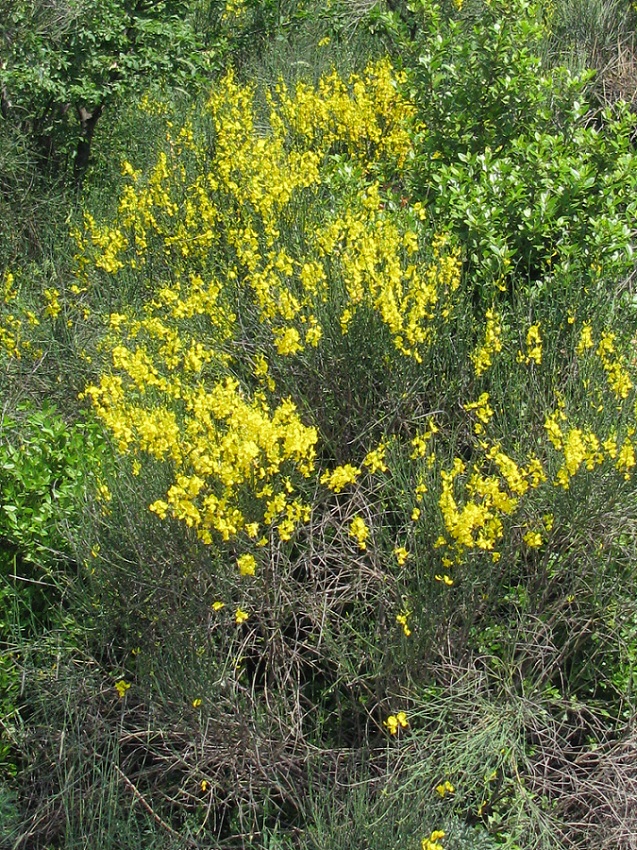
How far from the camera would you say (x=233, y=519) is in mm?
2709

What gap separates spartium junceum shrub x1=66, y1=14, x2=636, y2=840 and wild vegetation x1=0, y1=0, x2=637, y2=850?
17 millimetres

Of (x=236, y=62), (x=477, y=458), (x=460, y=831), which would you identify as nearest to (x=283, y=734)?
(x=460, y=831)

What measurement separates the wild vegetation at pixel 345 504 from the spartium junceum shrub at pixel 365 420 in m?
0.02

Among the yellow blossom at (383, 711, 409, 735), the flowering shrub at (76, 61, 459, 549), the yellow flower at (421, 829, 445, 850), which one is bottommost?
the yellow flower at (421, 829, 445, 850)

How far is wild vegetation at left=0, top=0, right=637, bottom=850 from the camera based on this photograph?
2768 millimetres

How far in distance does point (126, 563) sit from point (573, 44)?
4.55 meters

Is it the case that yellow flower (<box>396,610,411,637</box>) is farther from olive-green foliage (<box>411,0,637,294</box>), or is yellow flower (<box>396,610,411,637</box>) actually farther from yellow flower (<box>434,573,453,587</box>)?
olive-green foliage (<box>411,0,637,294</box>)

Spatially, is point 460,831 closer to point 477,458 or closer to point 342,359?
point 477,458

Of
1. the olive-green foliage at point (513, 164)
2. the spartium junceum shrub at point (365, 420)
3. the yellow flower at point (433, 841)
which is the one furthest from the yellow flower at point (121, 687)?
the olive-green foliage at point (513, 164)

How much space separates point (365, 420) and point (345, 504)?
0.34 metres

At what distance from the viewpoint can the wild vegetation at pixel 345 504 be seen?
2768mm

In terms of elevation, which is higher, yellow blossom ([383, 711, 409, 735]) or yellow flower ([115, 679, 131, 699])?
yellow flower ([115, 679, 131, 699])

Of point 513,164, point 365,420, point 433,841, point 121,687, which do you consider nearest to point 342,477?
point 365,420

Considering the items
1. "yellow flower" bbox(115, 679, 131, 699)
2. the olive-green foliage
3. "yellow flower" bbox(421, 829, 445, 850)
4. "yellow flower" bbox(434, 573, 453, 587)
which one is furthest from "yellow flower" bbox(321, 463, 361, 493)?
the olive-green foliage
